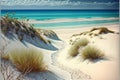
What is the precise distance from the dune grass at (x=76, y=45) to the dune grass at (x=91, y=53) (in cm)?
5

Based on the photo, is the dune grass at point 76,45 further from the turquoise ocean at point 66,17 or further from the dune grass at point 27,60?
the dune grass at point 27,60

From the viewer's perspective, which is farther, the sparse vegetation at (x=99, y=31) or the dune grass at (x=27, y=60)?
the sparse vegetation at (x=99, y=31)

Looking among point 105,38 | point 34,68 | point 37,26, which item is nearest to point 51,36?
point 37,26

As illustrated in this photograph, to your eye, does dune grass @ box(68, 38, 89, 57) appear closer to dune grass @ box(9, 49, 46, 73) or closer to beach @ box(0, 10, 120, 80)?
beach @ box(0, 10, 120, 80)

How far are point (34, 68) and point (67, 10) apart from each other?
0.56m

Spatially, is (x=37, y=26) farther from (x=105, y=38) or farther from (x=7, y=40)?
(x=105, y=38)

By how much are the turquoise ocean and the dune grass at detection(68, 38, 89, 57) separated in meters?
0.13

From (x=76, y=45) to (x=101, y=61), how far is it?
→ 25 centimetres

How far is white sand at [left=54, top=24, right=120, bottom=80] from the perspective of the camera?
2453 millimetres

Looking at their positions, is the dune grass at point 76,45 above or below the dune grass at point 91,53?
above

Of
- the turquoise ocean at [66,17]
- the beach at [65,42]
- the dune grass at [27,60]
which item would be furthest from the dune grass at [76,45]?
the dune grass at [27,60]

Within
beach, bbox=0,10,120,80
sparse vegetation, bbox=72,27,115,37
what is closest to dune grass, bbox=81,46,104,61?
beach, bbox=0,10,120,80

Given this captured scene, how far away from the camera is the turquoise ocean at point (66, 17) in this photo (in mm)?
2404

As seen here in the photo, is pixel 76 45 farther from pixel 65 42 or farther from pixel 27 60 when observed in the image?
pixel 27 60
